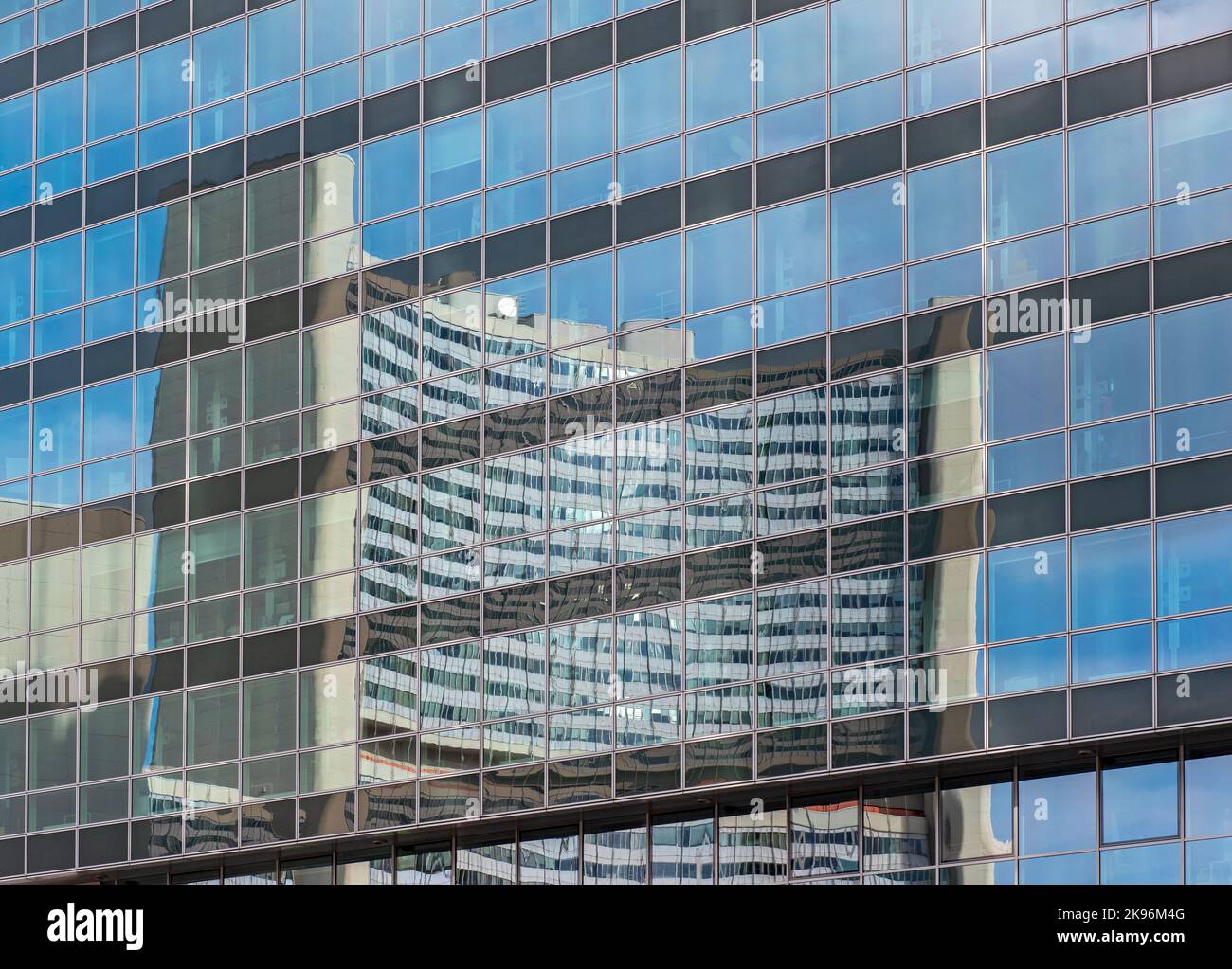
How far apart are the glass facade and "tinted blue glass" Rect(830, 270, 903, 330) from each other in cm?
9

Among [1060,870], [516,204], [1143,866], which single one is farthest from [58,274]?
[1143,866]

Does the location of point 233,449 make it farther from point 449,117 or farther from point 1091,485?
point 1091,485

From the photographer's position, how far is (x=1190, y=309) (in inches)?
1393

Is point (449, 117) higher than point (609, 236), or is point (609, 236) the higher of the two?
point (449, 117)

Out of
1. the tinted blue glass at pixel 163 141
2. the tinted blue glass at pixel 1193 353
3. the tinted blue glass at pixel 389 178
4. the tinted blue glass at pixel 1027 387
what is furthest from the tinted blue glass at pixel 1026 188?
the tinted blue glass at pixel 163 141

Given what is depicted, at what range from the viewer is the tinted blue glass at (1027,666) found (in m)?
35.7

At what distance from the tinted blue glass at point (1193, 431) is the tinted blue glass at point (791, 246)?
7841 millimetres

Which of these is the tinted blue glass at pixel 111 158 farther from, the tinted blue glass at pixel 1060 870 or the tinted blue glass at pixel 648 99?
the tinted blue glass at pixel 1060 870

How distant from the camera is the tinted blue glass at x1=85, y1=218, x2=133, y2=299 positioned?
5131cm

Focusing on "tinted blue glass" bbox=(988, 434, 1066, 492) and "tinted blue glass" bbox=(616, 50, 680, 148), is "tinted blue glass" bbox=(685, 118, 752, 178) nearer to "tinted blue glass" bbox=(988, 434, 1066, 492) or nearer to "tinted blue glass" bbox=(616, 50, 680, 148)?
"tinted blue glass" bbox=(616, 50, 680, 148)

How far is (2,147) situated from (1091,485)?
3265 cm

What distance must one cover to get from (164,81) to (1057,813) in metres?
29.7

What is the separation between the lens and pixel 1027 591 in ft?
119
